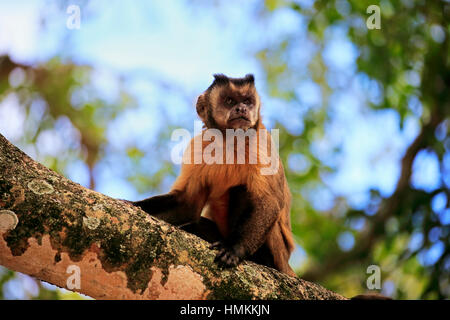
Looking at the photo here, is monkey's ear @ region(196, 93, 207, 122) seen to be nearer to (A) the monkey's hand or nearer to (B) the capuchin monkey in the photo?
(B) the capuchin monkey

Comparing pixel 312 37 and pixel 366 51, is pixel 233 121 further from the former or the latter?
pixel 312 37

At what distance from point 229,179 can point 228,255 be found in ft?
7.14

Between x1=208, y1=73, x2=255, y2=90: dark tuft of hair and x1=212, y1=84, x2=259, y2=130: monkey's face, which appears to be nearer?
x1=212, y1=84, x2=259, y2=130: monkey's face

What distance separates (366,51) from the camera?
32.9 feet

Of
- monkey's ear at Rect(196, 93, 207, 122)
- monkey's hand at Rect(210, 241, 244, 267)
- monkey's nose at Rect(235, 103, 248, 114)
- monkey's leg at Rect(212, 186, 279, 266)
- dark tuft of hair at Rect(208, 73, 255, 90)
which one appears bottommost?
monkey's hand at Rect(210, 241, 244, 267)

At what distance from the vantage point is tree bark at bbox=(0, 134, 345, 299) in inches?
141

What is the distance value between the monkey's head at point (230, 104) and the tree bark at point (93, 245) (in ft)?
8.52

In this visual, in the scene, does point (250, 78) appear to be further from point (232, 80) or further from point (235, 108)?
point (235, 108)

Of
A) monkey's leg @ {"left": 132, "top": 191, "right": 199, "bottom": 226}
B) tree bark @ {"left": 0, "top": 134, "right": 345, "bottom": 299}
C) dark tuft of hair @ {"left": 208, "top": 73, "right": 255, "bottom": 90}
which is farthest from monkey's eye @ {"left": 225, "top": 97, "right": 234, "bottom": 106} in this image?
tree bark @ {"left": 0, "top": 134, "right": 345, "bottom": 299}
